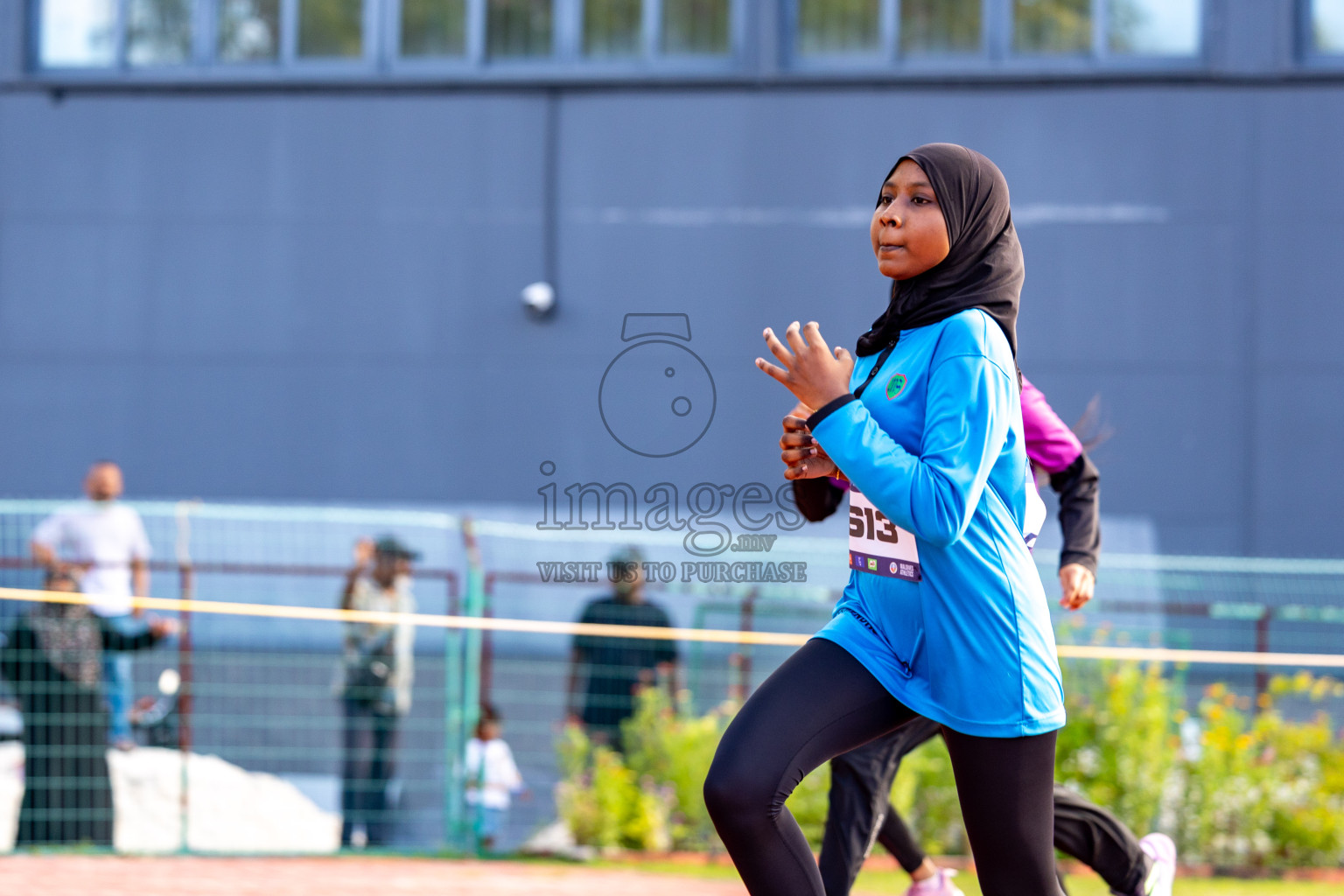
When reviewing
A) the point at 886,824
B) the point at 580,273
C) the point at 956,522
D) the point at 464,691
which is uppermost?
the point at 580,273

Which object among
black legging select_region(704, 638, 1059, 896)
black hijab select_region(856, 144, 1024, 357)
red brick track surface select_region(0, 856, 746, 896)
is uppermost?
black hijab select_region(856, 144, 1024, 357)

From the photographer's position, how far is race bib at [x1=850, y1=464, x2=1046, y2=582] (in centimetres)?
251

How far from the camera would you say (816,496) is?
304 centimetres

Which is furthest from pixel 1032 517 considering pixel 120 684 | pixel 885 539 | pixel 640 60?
pixel 640 60

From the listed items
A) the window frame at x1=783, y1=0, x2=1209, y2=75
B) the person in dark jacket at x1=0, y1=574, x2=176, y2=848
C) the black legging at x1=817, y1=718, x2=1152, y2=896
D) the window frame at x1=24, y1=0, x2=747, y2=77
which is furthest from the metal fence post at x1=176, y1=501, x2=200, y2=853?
the window frame at x1=783, y1=0, x2=1209, y2=75

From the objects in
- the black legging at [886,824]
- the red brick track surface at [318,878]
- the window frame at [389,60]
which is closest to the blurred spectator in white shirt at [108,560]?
the red brick track surface at [318,878]

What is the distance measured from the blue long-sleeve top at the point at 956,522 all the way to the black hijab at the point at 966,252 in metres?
0.05

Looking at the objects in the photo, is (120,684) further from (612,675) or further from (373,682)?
(612,675)

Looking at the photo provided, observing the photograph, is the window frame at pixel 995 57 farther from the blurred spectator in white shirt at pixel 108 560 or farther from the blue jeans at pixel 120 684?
the blue jeans at pixel 120 684

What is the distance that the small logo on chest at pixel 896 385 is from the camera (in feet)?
8.20

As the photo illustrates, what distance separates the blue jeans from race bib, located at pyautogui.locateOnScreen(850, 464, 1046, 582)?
15.9 feet

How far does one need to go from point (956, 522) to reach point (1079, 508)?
4.32 feet

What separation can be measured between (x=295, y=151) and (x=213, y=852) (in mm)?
6977

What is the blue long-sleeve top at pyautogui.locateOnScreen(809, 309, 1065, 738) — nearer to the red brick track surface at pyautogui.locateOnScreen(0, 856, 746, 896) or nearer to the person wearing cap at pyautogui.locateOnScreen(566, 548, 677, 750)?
the red brick track surface at pyautogui.locateOnScreen(0, 856, 746, 896)
